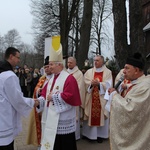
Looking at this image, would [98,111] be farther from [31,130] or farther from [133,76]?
[133,76]

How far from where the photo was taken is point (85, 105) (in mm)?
6691

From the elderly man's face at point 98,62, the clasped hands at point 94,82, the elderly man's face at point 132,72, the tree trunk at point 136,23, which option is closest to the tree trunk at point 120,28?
the tree trunk at point 136,23

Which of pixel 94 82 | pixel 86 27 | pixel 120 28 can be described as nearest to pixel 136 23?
pixel 120 28

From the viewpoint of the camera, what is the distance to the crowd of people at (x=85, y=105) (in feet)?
10.8

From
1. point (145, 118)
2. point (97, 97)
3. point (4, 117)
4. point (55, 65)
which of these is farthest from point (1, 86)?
point (97, 97)

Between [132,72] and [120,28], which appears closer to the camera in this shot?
[132,72]

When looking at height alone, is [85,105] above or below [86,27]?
below

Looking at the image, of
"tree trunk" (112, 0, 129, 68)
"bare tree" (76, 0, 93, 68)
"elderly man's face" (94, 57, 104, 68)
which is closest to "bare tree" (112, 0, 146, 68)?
"tree trunk" (112, 0, 129, 68)

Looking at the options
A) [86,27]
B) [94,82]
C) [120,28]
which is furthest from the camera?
[86,27]

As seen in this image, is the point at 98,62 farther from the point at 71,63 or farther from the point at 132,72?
the point at 132,72

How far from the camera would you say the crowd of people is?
330 cm

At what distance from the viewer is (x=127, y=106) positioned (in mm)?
3295

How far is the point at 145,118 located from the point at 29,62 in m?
49.6

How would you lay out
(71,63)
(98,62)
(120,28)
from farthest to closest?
(120,28)
(71,63)
(98,62)
